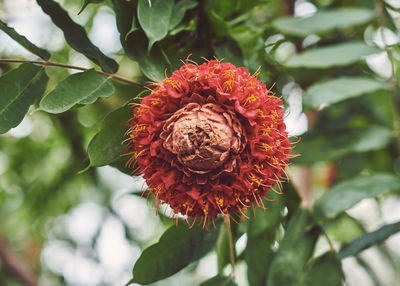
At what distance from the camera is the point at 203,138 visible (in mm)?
743

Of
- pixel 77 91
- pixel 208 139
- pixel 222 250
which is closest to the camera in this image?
pixel 208 139

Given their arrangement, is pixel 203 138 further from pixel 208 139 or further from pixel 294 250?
pixel 294 250

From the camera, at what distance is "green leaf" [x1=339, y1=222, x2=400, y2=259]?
3.74ft

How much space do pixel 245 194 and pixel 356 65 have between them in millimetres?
1133

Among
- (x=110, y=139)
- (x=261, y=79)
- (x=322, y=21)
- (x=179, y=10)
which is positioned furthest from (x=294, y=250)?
(x=322, y=21)

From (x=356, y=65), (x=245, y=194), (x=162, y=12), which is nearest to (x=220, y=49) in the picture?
(x=162, y=12)

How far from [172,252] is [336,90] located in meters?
0.71

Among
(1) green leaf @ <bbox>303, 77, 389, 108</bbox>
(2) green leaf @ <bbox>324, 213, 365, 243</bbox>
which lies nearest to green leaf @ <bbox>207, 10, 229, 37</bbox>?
(1) green leaf @ <bbox>303, 77, 389, 108</bbox>

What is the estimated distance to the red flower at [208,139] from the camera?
749 mm

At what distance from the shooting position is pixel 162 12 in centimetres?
89

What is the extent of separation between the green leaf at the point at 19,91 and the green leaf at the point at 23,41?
35 millimetres

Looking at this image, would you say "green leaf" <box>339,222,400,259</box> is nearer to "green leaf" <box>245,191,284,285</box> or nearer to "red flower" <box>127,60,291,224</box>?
"green leaf" <box>245,191,284,285</box>

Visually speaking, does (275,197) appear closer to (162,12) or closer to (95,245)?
(162,12)

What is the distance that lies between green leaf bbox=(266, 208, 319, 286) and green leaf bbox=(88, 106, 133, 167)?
1.60 feet
